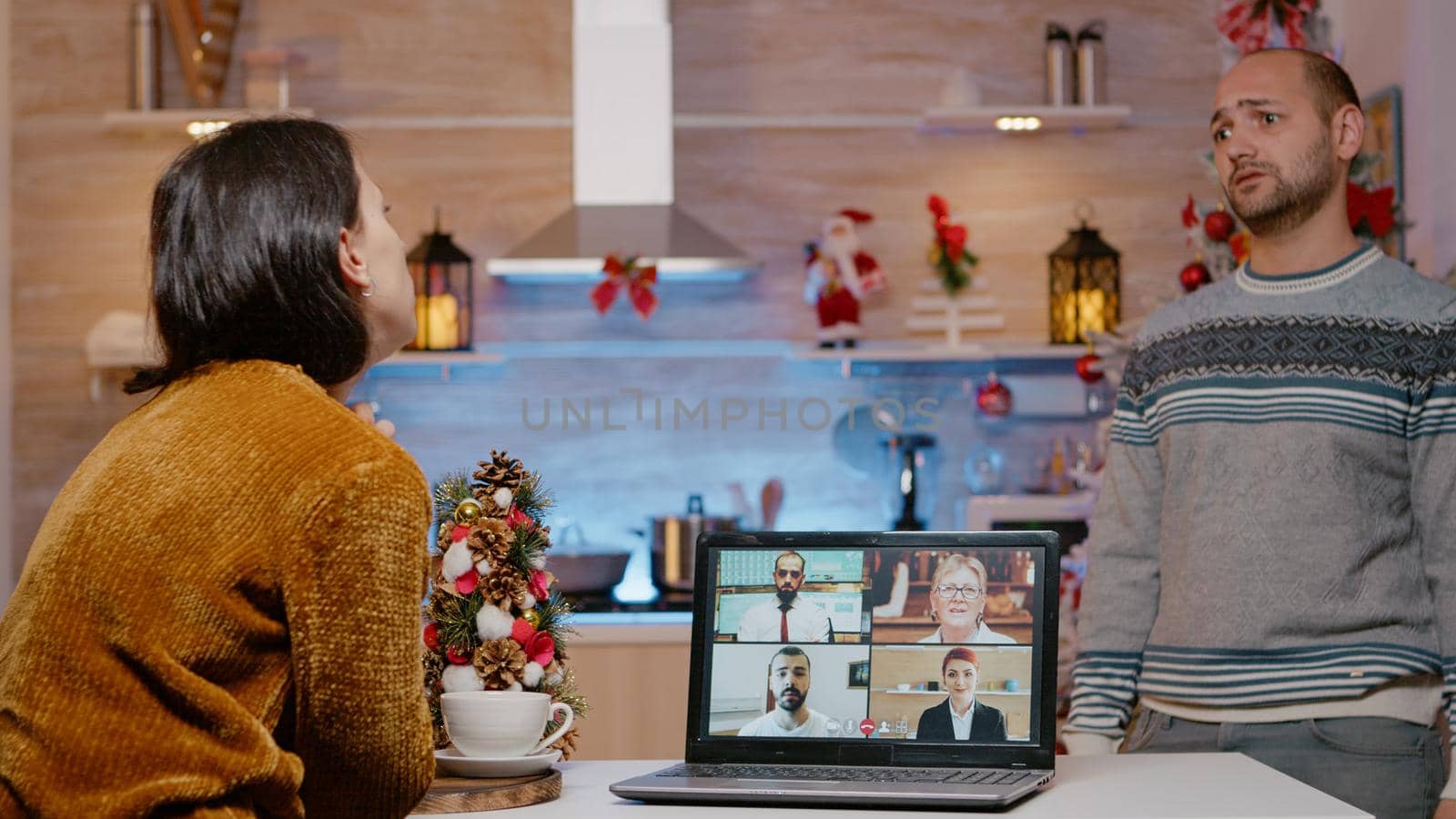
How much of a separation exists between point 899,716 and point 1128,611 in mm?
628

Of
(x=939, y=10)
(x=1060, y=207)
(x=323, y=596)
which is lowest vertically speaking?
(x=323, y=596)

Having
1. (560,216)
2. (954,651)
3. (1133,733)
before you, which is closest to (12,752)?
(954,651)

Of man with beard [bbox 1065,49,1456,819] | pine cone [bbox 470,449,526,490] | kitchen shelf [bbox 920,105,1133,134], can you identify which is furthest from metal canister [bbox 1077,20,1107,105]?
pine cone [bbox 470,449,526,490]

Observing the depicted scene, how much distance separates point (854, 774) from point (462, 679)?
37cm

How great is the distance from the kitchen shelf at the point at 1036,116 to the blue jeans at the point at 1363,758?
102 inches

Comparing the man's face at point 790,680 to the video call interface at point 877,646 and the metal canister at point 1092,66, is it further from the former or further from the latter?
the metal canister at point 1092,66

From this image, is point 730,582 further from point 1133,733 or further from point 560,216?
point 560,216

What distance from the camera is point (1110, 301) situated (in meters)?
4.14

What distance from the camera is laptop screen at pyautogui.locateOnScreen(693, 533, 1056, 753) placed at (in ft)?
4.53

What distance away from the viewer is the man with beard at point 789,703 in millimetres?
1401

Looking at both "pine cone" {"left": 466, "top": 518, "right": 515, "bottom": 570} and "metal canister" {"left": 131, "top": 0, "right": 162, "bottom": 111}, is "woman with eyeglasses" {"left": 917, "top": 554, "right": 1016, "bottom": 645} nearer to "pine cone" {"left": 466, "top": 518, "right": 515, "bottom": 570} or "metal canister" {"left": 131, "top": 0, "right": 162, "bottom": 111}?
"pine cone" {"left": 466, "top": 518, "right": 515, "bottom": 570}

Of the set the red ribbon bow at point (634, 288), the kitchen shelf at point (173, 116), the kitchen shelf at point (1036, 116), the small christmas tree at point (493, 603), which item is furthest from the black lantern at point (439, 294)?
the small christmas tree at point (493, 603)

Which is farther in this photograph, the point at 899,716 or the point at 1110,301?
the point at 1110,301

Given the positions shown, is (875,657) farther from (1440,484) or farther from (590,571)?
(590,571)
